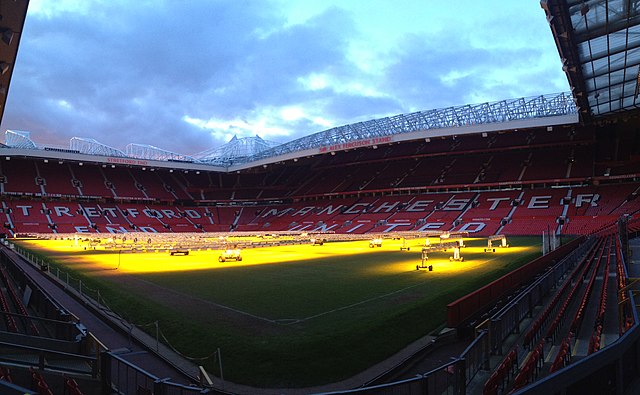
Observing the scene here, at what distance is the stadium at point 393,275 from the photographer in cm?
773

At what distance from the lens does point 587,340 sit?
29.9 ft

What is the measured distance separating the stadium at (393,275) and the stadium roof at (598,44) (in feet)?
0.37

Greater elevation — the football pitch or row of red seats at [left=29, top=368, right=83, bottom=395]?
row of red seats at [left=29, top=368, right=83, bottom=395]

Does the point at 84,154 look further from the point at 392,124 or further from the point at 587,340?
the point at 587,340

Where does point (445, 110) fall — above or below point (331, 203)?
above

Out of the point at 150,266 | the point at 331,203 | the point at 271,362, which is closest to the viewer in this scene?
the point at 271,362

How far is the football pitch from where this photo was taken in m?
9.16

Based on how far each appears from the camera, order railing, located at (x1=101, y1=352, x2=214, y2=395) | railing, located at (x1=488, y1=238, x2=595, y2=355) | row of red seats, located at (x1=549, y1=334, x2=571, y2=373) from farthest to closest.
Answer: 1. railing, located at (x1=488, y1=238, x2=595, y2=355)
2. railing, located at (x1=101, y1=352, x2=214, y2=395)
3. row of red seats, located at (x1=549, y1=334, x2=571, y2=373)

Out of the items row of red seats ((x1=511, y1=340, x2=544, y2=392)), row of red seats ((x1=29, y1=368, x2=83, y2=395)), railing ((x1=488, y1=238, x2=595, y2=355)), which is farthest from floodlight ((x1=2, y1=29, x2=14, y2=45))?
railing ((x1=488, y1=238, x2=595, y2=355))

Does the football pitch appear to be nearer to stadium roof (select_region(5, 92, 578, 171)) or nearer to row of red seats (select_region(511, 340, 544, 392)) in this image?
row of red seats (select_region(511, 340, 544, 392))

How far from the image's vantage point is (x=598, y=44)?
23750 mm

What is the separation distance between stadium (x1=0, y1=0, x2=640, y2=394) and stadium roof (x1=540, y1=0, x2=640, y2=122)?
113 millimetres

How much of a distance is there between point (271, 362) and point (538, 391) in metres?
6.14

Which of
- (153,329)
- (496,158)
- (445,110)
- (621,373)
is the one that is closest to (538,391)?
(621,373)
